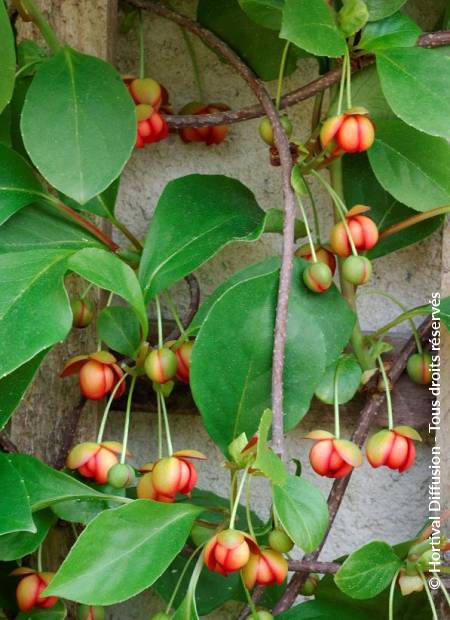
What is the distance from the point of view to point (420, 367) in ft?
2.98

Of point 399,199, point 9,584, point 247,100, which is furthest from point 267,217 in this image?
point 9,584

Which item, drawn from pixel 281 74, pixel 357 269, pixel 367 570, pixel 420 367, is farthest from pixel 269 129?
pixel 367 570

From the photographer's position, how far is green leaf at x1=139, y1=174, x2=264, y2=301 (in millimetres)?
813

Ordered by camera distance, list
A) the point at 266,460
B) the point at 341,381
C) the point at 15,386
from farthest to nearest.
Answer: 1. the point at 341,381
2. the point at 15,386
3. the point at 266,460

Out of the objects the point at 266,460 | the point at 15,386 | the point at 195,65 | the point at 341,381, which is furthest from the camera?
the point at 195,65

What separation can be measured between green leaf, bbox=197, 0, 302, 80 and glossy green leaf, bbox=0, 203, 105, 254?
233 millimetres

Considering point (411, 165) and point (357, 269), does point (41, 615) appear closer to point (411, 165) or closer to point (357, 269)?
point (357, 269)

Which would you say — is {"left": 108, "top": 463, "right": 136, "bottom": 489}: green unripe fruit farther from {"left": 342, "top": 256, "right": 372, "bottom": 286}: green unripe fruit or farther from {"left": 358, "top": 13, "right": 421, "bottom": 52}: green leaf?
{"left": 358, "top": 13, "right": 421, "bottom": 52}: green leaf

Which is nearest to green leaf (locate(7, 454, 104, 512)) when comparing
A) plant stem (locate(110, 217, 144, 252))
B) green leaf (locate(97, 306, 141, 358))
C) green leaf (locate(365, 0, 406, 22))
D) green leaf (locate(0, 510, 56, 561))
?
green leaf (locate(0, 510, 56, 561))

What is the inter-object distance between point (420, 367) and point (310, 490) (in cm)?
26

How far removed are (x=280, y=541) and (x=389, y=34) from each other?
0.42 meters

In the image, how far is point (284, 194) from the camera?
79cm

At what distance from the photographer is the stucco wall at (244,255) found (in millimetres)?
991

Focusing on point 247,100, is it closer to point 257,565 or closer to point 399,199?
point 399,199
